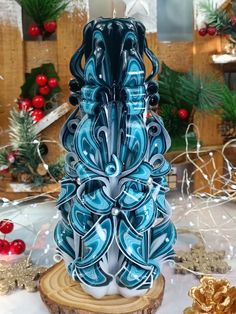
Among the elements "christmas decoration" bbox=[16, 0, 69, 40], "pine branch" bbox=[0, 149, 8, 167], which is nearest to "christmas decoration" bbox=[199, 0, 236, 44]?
"christmas decoration" bbox=[16, 0, 69, 40]

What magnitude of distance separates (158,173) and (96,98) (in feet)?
0.45

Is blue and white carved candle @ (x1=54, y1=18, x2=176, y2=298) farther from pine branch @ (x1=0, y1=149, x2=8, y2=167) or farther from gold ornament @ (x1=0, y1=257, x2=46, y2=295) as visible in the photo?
pine branch @ (x1=0, y1=149, x2=8, y2=167)

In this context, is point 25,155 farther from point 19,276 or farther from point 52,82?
point 19,276

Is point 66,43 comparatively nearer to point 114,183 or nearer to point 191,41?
point 191,41

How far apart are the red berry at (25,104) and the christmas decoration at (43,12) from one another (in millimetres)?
150

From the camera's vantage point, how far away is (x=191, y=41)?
1259 mm

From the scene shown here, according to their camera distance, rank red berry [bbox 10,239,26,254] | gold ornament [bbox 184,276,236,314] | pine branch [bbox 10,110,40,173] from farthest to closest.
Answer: pine branch [bbox 10,110,40,173], red berry [bbox 10,239,26,254], gold ornament [bbox 184,276,236,314]

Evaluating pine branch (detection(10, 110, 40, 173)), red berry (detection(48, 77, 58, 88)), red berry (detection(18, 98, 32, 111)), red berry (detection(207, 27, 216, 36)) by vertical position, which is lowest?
pine branch (detection(10, 110, 40, 173))

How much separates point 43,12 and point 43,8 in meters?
0.01

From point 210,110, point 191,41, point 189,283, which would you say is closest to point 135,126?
point 189,283

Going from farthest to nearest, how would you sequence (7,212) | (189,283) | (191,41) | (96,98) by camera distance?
(191,41) < (7,212) < (189,283) < (96,98)

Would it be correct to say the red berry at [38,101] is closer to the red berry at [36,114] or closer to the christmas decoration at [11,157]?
the red berry at [36,114]

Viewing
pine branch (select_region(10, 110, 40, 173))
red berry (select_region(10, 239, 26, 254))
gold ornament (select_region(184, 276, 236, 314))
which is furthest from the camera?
pine branch (select_region(10, 110, 40, 173))

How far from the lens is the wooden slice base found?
656mm
